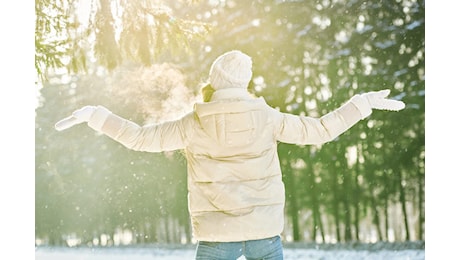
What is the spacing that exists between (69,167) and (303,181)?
1.24m

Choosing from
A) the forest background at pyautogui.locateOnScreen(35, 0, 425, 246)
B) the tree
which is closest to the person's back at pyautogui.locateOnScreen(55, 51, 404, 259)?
the forest background at pyautogui.locateOnScreen(35, 0, 425, 246)

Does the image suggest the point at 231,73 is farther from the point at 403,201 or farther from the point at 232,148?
the point at 403,201

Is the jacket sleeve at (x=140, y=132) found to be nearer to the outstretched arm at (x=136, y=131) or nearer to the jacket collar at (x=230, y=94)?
the outstretched arm at (x=136, y=131)

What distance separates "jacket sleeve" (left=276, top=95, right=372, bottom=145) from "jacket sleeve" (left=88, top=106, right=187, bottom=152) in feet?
1.24

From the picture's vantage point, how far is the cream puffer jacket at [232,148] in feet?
6.91

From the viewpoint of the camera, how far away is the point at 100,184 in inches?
121

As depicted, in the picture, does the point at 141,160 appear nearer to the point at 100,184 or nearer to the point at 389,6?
the point at 100,184

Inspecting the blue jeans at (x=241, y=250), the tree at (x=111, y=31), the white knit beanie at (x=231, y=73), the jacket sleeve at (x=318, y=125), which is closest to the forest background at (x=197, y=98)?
the tree at (x=111, y=31)

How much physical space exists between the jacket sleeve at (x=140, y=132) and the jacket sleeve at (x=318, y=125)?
379 mm

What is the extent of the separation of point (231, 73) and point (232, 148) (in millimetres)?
279

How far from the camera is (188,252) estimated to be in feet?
10.00

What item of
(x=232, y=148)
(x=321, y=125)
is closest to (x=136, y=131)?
(x=232, y=148)
